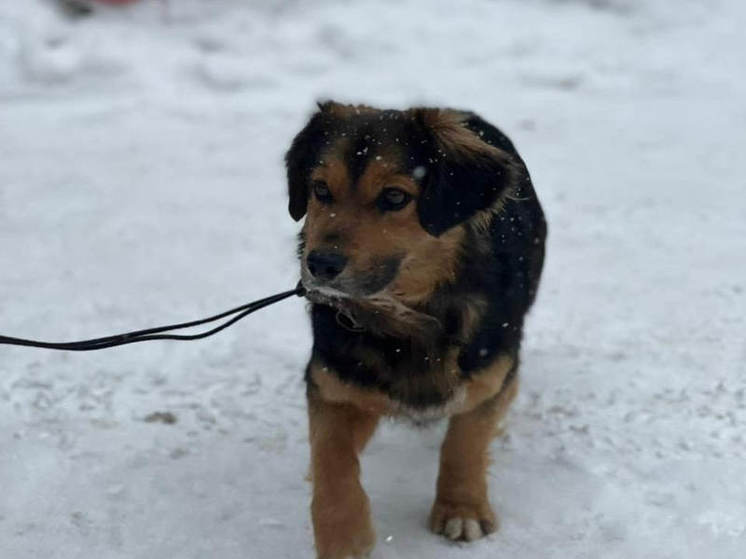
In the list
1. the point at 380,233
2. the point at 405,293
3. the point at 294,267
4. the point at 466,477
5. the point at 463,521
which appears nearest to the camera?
the point at 380,233

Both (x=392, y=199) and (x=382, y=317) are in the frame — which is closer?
(x=392, y=199)

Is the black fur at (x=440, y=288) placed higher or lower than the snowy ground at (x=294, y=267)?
higher

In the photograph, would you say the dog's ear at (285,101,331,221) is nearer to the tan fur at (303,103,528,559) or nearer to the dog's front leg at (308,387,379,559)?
the tan fur at (303,103,528,559)

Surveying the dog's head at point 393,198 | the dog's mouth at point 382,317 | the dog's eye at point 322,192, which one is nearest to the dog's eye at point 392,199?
the dog's head at point 393,198

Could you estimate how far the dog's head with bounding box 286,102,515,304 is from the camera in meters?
3.22

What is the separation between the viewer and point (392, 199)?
3334 millimetres

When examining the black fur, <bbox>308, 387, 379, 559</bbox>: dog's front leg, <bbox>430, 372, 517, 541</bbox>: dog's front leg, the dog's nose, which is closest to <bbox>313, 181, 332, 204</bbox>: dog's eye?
the black fur

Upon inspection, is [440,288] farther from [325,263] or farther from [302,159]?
[302,159]

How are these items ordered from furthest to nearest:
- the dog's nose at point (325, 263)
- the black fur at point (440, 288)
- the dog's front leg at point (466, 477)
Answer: the dog's front leg at point (466, 477) < the black fur at point (440, 288) < the dog's nose at point (325, 263)

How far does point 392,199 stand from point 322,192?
0.25 m

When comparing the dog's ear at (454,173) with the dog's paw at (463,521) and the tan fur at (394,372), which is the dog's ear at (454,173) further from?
the dog's paw at (463,521)

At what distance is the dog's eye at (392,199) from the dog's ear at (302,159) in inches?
16.8

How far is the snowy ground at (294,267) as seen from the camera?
385 cm

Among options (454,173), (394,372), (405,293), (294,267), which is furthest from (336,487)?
(294,267)
